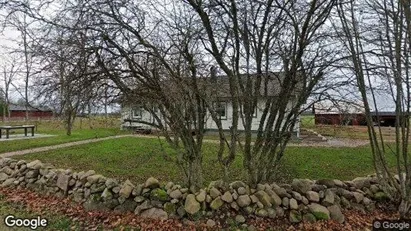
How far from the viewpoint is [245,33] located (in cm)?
439

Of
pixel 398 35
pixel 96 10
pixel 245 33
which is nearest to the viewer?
pixel 398 35

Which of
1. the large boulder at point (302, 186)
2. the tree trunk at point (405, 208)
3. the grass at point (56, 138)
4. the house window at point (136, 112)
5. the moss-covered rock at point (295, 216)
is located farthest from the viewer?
the grass at point (56, 138)

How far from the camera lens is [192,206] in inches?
149

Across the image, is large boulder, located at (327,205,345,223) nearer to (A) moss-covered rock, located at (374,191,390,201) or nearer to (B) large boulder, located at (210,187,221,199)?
(A) moss-covered rock, located at (374,191,390,201)

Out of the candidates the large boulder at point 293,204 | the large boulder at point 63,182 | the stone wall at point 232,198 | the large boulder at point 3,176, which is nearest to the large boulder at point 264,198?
the stone wall at point 232,198

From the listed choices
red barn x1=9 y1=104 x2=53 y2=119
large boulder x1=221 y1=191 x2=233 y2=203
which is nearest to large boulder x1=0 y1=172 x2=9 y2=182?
red barn x1=9 y1=104 x2=53 y2=119

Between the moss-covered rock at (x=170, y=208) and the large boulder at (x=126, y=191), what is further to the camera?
the large boulder at (x=126, y=191)

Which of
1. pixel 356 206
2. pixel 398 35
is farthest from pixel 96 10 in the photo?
pixel 356 206

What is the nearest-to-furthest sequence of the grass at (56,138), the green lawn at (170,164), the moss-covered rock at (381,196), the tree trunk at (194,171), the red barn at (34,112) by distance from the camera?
the moss-covered rock at (381,196) → the tree trunk at (194,171) → the red barn at (34,112) → the green lawn at (170,164) → the grass at (56,138)

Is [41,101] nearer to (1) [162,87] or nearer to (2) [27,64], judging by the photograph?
(2) [27,64]

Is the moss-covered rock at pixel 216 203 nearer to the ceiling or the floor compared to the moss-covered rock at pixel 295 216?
nearer to the ceiling

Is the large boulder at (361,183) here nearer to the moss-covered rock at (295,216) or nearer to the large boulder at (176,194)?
the moss-covered rock at (295,216)

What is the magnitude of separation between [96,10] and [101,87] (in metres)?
1.21

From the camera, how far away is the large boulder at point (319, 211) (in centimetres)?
386
